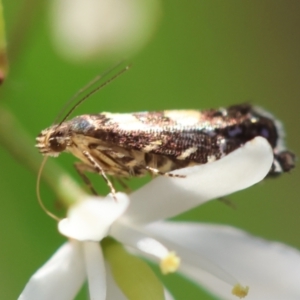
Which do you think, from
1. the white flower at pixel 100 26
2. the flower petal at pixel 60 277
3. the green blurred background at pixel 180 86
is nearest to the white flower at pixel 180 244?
the flower petal at pixel 60 277

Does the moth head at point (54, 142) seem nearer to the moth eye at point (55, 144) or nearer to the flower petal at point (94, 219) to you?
the moth eye at point (55, 144)

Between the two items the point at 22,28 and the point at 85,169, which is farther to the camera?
the point at 22,28

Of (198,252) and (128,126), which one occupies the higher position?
(128,126)

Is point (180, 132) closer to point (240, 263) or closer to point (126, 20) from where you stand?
point (240, 263)

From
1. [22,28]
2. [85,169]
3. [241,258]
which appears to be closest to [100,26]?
[22,28]

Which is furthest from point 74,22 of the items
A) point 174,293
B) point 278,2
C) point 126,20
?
point 278,2

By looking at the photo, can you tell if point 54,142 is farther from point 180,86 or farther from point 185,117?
point 180,86
